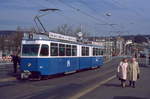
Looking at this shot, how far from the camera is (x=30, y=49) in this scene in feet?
75.5

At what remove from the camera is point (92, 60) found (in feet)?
117

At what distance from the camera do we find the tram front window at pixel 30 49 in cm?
2277

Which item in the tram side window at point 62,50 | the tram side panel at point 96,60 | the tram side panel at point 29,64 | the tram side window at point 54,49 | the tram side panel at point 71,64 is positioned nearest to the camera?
the tram side panel at point 29,64

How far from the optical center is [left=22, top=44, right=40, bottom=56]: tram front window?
22766 mm

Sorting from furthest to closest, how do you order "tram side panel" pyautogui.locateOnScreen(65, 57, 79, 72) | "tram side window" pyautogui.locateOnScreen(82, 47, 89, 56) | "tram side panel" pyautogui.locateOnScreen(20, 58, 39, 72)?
"tram side window" pyautogui.locateOnScreen(82, 47, 89, 56)
"tram side panel" pyautogui.locateOnScreen(65, 57, 79, 72)
"tram side panel" pyautogui.locateOnScreen(20, 58, 39, 72)

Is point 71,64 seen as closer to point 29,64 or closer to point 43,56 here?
point 43,56

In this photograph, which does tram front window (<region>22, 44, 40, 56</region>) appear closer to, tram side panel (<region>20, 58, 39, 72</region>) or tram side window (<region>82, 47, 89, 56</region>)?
tram side panel (<region>20, 58, 39, 72</region>)

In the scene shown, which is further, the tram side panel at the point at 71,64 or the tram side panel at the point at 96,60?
the tram side panel at the point at 96,60

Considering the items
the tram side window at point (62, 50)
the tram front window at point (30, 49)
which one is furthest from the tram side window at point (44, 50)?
the tram side window at point (62, 50)

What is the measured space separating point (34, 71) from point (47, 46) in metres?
1.85

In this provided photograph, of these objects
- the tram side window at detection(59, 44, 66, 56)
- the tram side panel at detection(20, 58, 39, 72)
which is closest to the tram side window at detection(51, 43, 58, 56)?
the tram side window at detection(59, 44, 66, 56)

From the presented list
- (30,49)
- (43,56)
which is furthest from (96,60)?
(43,56)

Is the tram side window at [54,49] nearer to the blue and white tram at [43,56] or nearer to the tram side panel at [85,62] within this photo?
the blue and white tram at [43,56]

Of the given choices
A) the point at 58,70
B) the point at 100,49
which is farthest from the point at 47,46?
the point at 100,49
